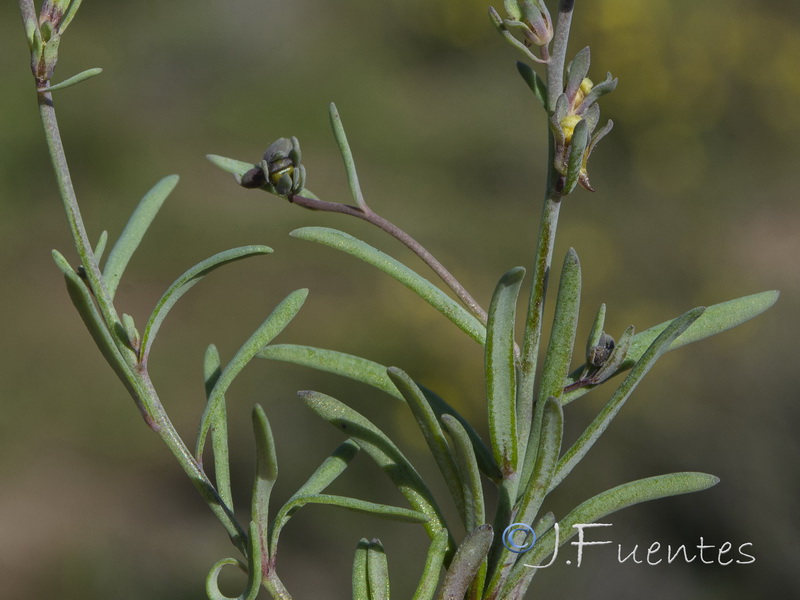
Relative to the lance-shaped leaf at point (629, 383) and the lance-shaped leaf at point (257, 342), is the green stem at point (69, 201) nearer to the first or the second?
the lance-shaped leaf at point (257, 342)

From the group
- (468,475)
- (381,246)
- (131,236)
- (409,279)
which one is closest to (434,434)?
(468,475)

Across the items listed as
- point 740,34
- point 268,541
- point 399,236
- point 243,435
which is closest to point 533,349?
point 399,236

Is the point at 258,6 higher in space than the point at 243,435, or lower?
higher

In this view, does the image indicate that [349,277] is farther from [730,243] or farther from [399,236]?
[399,236]

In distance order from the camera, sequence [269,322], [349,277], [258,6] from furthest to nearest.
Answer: [258,6] < [349,277] < [269,322]

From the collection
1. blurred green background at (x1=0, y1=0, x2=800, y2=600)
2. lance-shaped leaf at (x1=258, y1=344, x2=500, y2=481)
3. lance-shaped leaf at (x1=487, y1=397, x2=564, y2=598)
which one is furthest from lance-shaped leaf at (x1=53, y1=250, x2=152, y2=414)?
blurred green background at (x1=0, y1=0, x2=800, y2=600)

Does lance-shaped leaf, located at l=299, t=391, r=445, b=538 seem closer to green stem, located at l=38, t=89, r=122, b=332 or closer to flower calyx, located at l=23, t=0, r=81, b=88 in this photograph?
green stem, located at l=38, t=89, r=122, b=332

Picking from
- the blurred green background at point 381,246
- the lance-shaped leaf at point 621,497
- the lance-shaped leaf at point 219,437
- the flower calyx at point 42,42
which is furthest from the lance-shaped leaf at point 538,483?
the blurred green background at point 381,246
